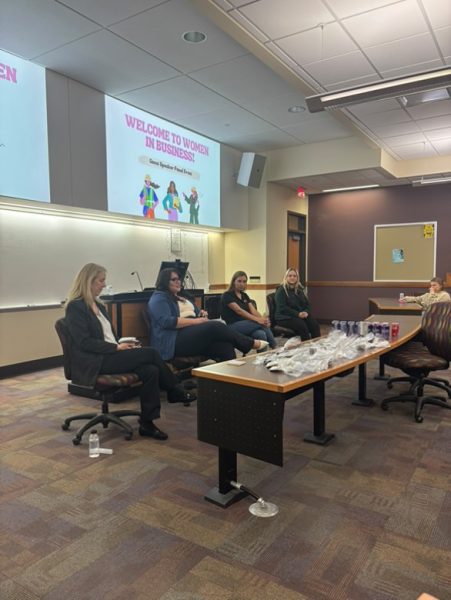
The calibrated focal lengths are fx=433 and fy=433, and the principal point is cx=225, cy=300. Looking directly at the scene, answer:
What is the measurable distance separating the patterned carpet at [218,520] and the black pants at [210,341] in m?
0.75

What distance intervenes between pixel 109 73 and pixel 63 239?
75.0 inches

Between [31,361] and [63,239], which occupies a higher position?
[63,239]

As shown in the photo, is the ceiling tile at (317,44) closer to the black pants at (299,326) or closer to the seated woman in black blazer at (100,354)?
the seated woman in black blazer at (100,354)

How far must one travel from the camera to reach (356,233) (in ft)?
28.3

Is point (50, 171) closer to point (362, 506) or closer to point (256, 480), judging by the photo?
point (256, 480)

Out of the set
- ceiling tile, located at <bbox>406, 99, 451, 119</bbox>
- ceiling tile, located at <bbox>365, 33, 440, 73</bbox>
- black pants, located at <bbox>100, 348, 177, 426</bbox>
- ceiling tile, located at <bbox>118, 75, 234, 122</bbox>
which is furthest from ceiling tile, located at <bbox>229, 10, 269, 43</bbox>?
black pants, located at <bbox>100, 348, 177, 426</bbox>

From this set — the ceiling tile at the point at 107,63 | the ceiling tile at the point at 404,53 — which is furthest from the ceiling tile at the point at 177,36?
the ceiling tile at the point at 404,53

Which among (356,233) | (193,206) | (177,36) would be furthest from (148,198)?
(356,233)

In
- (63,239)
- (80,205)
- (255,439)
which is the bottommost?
(255,439)

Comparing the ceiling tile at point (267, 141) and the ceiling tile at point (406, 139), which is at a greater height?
the ceiling tile at point (267, 141)

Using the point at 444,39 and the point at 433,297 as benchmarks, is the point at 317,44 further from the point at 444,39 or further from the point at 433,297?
the point at 433,297

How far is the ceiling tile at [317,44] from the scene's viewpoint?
3.54 meters

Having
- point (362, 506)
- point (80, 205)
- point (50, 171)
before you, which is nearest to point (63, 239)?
point (80, 205)

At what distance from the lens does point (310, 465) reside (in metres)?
2.53
